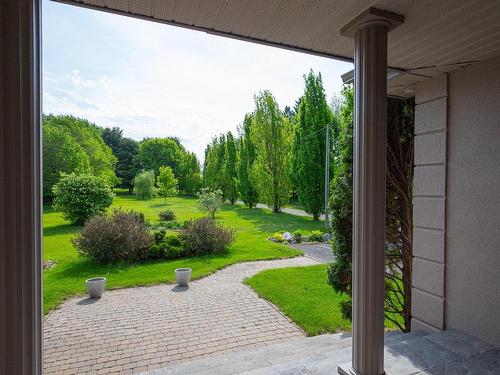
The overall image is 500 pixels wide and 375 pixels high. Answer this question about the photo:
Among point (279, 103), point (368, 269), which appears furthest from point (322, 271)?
point (279, 103)

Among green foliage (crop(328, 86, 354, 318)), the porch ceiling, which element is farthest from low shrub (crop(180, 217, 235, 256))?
the porch ceiling

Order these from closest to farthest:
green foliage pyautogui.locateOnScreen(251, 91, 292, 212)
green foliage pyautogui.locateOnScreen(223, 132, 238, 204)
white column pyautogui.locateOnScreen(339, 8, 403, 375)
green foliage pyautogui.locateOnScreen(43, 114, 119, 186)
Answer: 1. white column pyautogui.locateOnScreen(339, 8, 403, 375)
2. green foliage pyautogui.locateOnScreen(251, 91, 292, 212)
3. green foliage pyautogui.locateOnScreen(43, 114, 119, 186)
4. green foliage pyautogui.locateOnScreen(223, 132, 238, 204)

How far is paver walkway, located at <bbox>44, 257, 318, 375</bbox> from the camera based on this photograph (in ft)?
12.1

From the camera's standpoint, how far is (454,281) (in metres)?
3.13

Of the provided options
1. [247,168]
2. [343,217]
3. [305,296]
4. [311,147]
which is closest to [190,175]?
[247,168]

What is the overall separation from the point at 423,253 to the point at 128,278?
20.4 feet

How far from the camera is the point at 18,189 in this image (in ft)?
4.53

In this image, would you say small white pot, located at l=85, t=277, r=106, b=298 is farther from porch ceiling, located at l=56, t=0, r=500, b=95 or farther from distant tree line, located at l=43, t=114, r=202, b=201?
distant tree line, located at l=43, t=114, r=202, b=201

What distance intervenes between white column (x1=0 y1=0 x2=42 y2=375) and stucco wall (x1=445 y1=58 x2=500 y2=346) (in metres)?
3.59

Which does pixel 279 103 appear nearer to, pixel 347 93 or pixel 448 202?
pixel 347 93

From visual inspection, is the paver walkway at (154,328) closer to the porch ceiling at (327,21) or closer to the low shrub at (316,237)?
the porch ceiling at (327,21)

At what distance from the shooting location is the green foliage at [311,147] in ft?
54.5

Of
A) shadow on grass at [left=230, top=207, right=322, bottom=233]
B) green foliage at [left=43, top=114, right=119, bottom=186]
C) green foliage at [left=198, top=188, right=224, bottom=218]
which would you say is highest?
green foliage at [left=43, top=114, right=119, bottom=186]

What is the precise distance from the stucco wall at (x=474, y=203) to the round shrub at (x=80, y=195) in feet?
40.1
